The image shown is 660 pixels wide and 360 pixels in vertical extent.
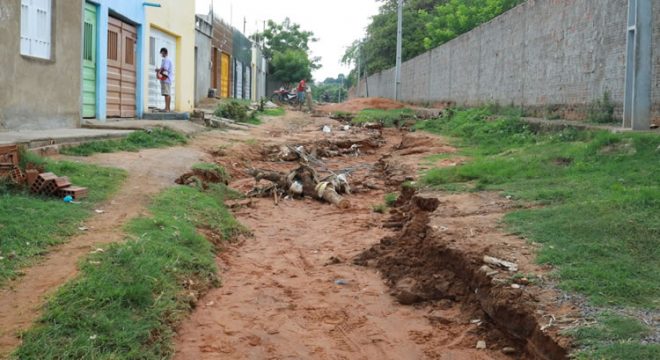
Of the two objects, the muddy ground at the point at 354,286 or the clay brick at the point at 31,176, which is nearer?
the muddy ground at the point at 354,286

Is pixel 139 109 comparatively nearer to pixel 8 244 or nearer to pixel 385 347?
pixel 8 244

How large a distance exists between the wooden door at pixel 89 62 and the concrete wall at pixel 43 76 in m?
1.52

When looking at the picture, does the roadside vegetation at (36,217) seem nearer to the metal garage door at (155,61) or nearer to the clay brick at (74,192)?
the clay brick at (74,192)

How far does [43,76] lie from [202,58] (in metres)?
14.6

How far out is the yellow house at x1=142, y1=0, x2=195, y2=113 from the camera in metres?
16.2

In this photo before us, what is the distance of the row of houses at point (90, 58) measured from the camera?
8938 millimetres

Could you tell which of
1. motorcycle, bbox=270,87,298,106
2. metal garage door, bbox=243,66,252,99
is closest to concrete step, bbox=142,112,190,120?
motorcycle, bbox=270,87,298,106

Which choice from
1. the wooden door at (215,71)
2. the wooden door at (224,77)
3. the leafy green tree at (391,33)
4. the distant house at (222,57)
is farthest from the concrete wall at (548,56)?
the leafy green tree at (391,33)

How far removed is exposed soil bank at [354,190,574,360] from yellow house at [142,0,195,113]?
10.4 meters

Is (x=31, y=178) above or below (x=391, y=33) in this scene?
below

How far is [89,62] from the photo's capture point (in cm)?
1245

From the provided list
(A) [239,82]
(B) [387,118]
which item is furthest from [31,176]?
(A) [239,82]

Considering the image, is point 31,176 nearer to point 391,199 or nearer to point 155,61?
point 391,199

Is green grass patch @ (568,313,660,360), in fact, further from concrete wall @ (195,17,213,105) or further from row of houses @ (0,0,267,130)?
concrete wall @ (195,17,213,105)
